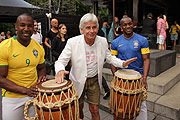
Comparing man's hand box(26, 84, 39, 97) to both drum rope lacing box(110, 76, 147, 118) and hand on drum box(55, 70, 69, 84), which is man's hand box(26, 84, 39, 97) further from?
drum rope lacing box(110, 76, 147, 118)

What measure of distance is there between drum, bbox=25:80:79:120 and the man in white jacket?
0.39m

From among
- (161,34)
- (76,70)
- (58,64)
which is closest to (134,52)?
(76,70)

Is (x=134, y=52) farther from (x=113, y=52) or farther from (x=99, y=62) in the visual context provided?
(x=99, y=62)

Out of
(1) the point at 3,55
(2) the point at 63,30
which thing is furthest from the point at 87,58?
(2) the point at 63,30

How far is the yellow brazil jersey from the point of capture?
5.30 ft

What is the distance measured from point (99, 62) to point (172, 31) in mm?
8462

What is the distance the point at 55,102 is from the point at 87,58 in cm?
85

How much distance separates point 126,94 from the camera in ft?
6.62

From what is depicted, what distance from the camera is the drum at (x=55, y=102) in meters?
1.52

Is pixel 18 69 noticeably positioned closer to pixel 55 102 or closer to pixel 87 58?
pixel 55 102

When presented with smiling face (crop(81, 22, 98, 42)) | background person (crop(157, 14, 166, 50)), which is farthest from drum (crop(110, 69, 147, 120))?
background person (crop(157, 14, 166, 50))

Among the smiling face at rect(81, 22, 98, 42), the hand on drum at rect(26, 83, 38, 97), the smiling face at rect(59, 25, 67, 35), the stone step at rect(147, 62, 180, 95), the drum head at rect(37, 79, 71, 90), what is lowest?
the stone step at rect(147, 62, 180, 95)

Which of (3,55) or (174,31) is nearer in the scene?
(3,55)

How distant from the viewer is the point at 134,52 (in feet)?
7.91
